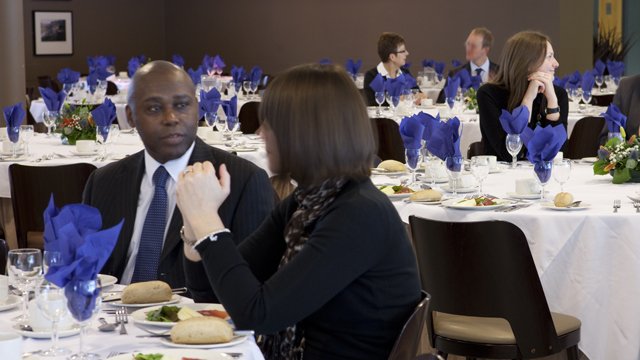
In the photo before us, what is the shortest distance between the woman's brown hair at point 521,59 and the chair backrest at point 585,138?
103 centimetres

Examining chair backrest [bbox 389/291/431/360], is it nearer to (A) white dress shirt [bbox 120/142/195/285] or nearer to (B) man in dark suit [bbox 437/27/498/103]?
(A) white dress shirt [bbox 120/142/195/285]

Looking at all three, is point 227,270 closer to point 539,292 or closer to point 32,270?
point 32,270

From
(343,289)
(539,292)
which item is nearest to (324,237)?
(343,289)

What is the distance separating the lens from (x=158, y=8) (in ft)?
59.6

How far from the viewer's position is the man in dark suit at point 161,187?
3330 millimetres

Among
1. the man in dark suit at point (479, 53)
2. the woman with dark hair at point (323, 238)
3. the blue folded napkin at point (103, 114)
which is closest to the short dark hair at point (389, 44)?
the man in dark suit at point (479, 53)

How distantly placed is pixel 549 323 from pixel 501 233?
1.20 feet

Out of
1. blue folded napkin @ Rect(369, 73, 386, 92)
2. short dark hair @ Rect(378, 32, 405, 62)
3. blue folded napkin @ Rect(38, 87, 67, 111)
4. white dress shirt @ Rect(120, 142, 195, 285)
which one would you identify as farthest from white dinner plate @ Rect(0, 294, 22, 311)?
short dark hair @ Rect(378, 32, 405, 62)

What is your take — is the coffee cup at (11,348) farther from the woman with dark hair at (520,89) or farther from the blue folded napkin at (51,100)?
the blue folded napkin at (51,100)

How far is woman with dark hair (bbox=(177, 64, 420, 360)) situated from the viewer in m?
2.49

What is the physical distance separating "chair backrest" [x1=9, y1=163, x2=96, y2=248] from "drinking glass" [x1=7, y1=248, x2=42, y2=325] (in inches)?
106

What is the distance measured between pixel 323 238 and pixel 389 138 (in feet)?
17.0

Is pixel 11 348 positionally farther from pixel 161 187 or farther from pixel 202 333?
pixel 161 187

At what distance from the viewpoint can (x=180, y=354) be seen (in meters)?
2.39
